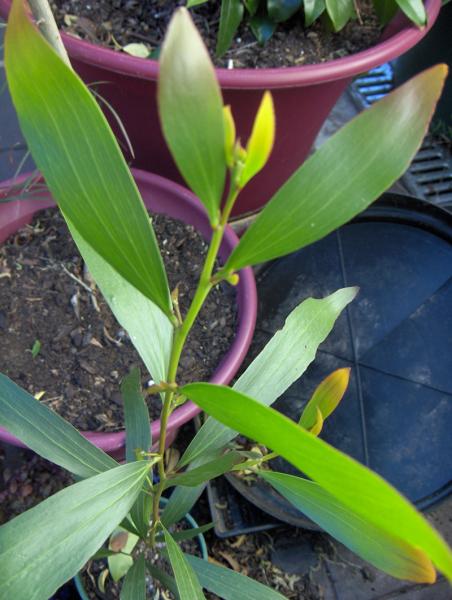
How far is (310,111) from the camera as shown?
1161mm

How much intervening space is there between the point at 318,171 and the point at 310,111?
864mm

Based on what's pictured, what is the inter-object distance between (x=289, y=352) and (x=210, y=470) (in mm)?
145

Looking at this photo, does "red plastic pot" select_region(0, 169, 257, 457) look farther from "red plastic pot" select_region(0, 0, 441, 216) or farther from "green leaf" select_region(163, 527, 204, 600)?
"green leaf" select_region(163, 527, 204, 600)

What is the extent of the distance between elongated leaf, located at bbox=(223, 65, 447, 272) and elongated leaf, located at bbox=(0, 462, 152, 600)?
0.84ft

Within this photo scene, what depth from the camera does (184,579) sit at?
0.57 metres

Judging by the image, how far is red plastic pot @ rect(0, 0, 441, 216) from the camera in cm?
96

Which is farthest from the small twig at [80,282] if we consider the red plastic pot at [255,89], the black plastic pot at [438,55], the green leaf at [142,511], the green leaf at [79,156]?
the black plastic pot at [438,55]

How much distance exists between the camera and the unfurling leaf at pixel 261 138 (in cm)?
28

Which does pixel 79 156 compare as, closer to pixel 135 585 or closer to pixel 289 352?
pixel 289 352

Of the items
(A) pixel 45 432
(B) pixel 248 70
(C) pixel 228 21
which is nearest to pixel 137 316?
(A) pixel 45 432

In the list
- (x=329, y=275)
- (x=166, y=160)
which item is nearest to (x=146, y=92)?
(x=166, y=160)

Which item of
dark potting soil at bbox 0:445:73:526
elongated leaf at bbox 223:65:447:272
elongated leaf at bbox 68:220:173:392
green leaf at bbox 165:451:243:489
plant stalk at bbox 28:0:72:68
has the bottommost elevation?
dark potting soil at bbox 0:445:73:526

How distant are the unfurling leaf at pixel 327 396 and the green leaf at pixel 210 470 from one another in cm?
7

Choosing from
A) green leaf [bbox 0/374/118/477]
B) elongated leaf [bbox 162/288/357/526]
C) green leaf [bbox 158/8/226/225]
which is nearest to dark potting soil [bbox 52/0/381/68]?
elongated leaf [bbox 162/288/357/526]
